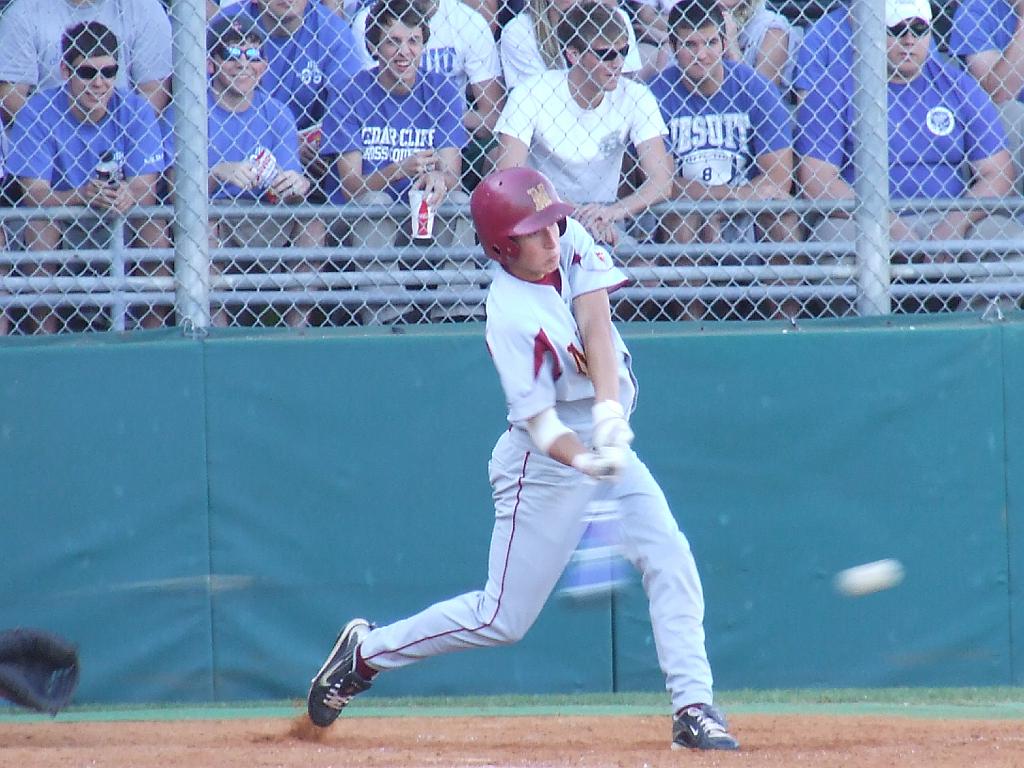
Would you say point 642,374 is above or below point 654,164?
below

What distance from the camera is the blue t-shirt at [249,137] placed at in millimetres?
5898

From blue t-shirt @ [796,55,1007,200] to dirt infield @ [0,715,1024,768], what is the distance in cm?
232

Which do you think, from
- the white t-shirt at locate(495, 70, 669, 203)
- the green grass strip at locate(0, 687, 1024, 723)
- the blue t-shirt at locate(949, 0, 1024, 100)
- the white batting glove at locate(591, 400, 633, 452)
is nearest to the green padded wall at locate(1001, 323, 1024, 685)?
the green grass strip at locate(0, 687, 1024, 723)

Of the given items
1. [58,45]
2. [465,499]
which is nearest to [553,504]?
[465,499]

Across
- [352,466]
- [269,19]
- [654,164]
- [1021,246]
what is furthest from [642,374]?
[269,19]

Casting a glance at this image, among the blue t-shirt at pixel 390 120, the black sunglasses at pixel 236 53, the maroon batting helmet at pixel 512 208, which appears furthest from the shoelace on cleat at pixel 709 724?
the black sunglasses at pixel 236 53

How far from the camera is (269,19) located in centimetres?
617

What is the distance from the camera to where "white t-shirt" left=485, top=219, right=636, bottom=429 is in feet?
13.6

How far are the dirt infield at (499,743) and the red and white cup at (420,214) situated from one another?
76.3 inches

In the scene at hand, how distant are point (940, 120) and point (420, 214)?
2.25m

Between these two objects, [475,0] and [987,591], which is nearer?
[987,591]

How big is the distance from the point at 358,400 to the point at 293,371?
295 mm

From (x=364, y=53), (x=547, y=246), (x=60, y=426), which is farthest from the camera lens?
(x=364, y=53)

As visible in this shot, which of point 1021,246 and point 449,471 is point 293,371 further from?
point 1021,246
